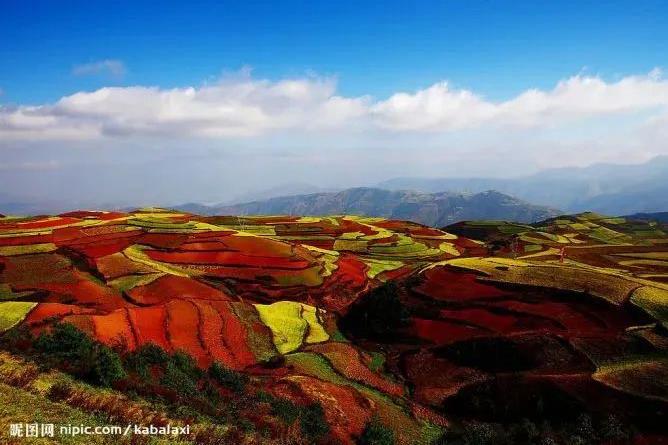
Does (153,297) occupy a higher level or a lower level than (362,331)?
higher

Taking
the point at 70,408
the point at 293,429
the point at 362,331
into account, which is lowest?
the point at 362,331

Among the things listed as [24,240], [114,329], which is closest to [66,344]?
[114,329]

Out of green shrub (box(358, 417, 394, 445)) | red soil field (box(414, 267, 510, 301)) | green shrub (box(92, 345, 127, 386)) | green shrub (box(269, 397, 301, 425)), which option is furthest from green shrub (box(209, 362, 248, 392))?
red soil field (box(414, 267, 510, 301))

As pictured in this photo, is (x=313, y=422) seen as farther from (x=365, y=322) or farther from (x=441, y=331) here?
(x=365, y=322)

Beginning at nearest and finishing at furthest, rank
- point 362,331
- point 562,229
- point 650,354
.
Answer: point 650,354, point 362,331, point 562,229

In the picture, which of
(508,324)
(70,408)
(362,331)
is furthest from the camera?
(362,331)

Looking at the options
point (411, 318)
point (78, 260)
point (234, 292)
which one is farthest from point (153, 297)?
point (411, 318)

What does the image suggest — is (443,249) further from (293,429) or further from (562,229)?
(293,429)

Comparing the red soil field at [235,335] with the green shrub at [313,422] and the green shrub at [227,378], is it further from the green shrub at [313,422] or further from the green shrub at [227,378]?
the green shrub at [313,422]
